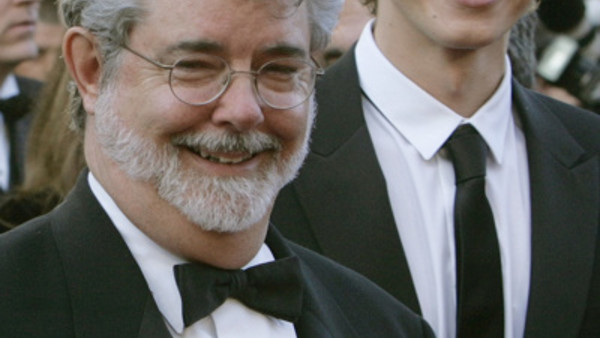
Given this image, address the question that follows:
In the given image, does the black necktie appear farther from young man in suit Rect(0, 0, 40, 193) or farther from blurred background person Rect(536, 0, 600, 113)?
blurred background person Rect(536, 0, 600, 113)

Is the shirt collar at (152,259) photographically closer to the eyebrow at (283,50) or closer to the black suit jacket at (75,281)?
the black suit jacket at (75,281)

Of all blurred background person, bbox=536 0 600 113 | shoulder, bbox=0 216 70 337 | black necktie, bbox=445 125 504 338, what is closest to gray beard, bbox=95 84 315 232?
shoulder, bbox=0 216 70 337

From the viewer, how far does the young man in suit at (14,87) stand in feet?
19.8

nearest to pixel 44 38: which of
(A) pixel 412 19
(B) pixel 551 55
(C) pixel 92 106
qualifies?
(B) pixel 551 55

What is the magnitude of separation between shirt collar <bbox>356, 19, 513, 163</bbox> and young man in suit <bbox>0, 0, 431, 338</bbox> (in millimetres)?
871

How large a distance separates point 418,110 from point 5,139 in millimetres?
2258

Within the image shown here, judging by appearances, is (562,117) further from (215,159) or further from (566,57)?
(566,57)

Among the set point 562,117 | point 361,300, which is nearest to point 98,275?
point 361,300

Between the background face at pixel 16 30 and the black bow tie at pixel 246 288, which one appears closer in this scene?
the black bow tie at pixel 246 288

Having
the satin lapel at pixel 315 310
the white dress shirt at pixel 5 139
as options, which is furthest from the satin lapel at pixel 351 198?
the white dress shirt at pixel 5 139

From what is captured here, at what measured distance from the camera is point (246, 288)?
3.37 m

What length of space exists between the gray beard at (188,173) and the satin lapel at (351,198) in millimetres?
794

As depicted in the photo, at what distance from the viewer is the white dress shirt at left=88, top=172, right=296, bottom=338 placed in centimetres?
325

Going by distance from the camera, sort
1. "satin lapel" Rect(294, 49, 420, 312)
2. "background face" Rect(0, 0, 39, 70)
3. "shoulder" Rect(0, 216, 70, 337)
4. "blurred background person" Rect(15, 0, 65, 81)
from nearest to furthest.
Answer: "shoulder" Rect(0, 216, 70, 337) < "satin lapel" Rect(294, 49, 420, 312) < "background face" Rect(0, 0, 39, 70) < "blurred background person" Rect(15, 0, 65, 81)
